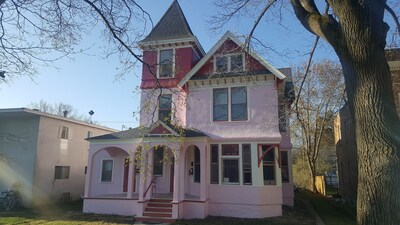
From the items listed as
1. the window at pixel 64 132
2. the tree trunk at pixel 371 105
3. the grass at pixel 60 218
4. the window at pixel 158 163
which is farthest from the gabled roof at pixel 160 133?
the tree trunk at pixel 371 105

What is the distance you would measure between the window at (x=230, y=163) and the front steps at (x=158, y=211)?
2769 millimetres

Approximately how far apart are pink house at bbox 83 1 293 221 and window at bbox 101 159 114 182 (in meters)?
0.97

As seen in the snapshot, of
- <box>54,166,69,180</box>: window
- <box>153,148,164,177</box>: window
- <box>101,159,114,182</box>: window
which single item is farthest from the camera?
<box>54,166,69,180</box>: window

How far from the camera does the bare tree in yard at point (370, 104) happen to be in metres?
3.88

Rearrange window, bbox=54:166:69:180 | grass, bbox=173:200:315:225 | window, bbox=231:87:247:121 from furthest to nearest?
window, bbox=54:166:69:180 < window, bbox=231:87:247:121 < grass, bbox=173:200:315:225

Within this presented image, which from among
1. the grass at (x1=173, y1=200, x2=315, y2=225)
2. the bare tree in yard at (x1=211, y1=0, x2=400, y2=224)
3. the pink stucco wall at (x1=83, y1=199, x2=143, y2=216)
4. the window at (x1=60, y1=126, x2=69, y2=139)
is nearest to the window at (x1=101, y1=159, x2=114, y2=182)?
the pink stucco wall at (x1=83, y1=199, x2=143, y2=216)

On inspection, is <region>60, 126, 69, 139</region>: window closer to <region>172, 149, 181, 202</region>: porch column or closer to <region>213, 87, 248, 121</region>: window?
<region>172, 149, 181, 202</region>: porch column

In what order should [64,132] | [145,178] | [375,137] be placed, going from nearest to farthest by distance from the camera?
[375,137]
[145,178]
[64,132]

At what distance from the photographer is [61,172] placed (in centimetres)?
1967

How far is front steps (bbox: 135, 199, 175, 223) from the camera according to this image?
12.8 m

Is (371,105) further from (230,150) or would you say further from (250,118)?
(230,150)

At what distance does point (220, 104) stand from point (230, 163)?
287 cm

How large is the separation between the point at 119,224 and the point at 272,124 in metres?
7.78

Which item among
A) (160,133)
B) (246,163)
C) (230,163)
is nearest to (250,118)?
(246,163)
